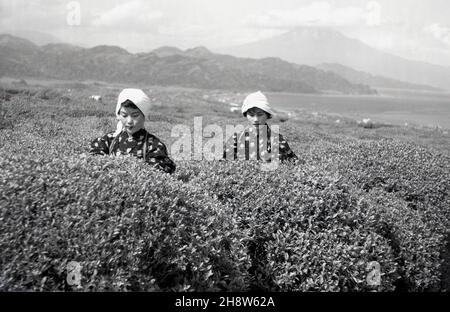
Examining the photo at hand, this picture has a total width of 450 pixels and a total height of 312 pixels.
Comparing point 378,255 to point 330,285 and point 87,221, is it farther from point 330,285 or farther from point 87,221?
point 87,221

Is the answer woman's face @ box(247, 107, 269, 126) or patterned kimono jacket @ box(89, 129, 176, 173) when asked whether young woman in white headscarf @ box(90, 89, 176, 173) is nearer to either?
patterned kimono jacket @ box(89, 129, 176, 173)

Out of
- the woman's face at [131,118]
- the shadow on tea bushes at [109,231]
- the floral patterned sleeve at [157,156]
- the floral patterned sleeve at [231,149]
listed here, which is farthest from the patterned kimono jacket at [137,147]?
the floral patterned sleeve at [231,149]

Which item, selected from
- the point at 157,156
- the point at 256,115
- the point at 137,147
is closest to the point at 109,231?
the point at 157,156

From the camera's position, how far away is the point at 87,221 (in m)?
3.65

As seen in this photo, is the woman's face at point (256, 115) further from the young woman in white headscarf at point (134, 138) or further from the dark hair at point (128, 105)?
the dark hair at point (128, 105)

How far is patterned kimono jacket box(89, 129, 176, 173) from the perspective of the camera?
620 cm

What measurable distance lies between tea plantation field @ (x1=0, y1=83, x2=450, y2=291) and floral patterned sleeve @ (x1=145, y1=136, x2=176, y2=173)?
0.50 feet

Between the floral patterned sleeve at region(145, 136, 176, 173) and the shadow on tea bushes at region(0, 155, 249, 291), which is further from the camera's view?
the floral patterned sleeve at region(145, 136, 176, 173)

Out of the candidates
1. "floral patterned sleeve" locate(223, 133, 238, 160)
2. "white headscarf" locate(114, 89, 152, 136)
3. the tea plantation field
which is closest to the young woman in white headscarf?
"white headscarf" locate(114, 89, 152, 136)

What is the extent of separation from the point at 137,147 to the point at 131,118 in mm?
434

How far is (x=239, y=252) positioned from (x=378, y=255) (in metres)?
1.95

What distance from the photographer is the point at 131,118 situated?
6.21 meters

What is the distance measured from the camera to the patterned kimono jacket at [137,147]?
244 inches

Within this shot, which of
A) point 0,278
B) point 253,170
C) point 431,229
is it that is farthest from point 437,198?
point 0,278
